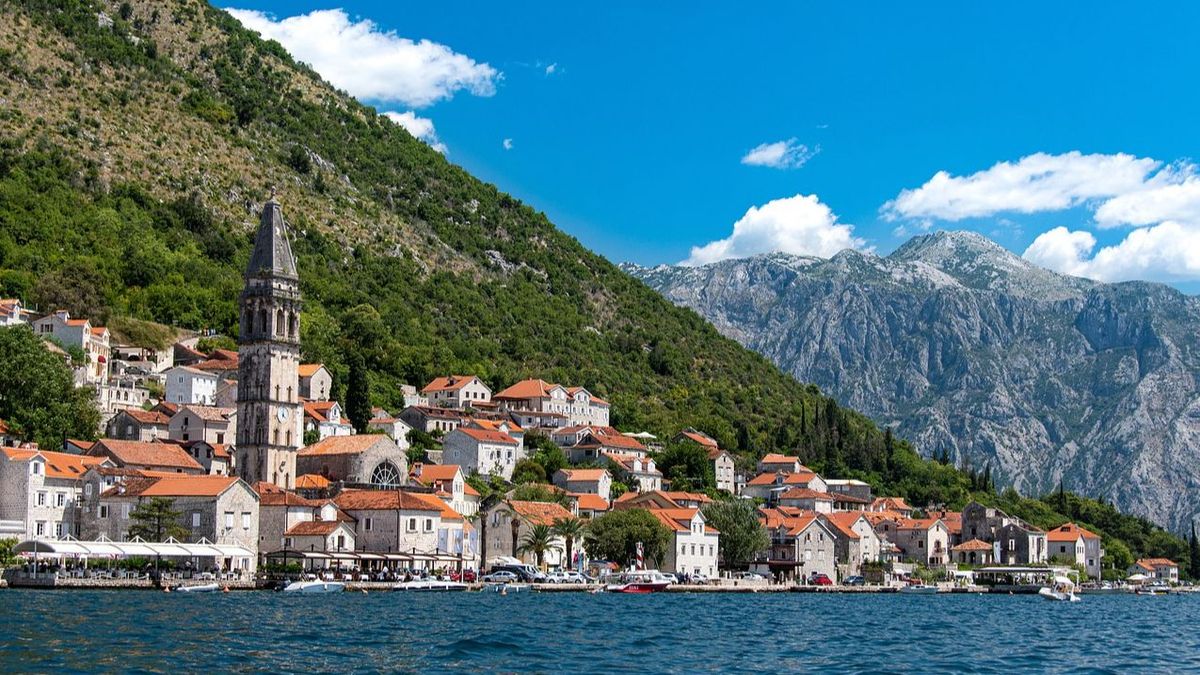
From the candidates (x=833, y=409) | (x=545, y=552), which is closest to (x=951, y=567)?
(x=833, y=409)

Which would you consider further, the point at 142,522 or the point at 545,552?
the point at 545,552

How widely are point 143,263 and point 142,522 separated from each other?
241ft

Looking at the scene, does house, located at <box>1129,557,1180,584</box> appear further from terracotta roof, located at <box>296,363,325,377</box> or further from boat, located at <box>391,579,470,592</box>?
boat, located at <box>391,579,470,592</box>

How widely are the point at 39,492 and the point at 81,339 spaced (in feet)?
136

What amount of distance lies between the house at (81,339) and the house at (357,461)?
22784 mm

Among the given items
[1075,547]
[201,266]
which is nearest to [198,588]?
[201,266]

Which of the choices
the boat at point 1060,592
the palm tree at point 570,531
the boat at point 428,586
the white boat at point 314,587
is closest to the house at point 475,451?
the palm tree at point 570,531

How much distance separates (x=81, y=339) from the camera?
130875 millimetres

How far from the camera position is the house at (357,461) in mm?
113875

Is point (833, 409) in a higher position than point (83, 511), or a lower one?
higher

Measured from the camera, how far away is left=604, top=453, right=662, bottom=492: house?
5689 inches

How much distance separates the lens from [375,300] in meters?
186

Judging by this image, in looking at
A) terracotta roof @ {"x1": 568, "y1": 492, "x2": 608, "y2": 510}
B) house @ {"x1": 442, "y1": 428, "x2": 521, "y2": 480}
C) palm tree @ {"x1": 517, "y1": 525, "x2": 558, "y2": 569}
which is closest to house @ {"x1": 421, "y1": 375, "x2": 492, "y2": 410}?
house @ {"x1": 442, "y1": 428, "x2": 521, "y2": 480}

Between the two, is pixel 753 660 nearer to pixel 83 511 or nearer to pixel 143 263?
pixel 83 511
